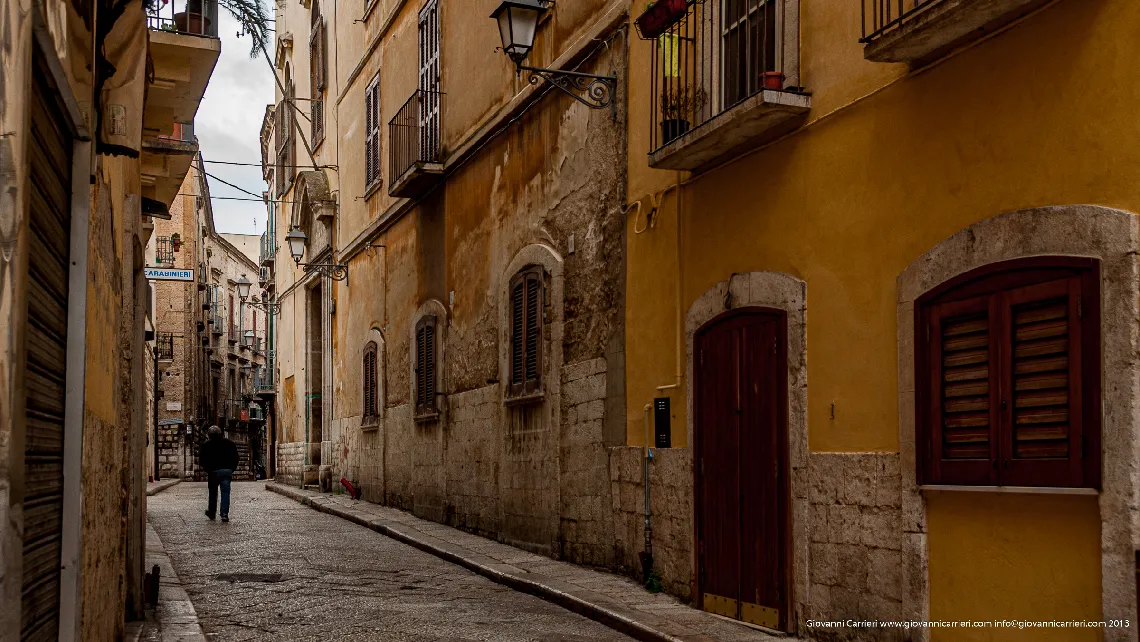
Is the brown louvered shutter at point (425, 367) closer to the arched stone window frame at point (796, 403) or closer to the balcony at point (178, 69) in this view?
the balcony at point (178, 69)

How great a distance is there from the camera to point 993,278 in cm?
646

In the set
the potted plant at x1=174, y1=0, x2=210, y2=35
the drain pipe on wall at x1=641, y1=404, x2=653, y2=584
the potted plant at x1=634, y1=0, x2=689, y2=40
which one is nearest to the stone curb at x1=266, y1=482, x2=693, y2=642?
the drain pipe on wall at x1=641, y1=404, x2=653, y2=584

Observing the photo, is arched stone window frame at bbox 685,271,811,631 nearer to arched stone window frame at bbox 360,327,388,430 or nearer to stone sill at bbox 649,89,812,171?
stone sill at bbox 649,89,812,171

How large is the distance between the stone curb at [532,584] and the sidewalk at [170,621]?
9.20 ft

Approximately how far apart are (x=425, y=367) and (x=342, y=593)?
25.0ft

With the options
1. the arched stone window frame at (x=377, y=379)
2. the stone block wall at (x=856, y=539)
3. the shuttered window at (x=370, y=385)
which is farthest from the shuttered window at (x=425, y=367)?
the stone block wall at (x=856, y=539)

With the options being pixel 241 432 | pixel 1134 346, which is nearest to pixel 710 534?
pixel 1134 346

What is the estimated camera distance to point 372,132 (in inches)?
861

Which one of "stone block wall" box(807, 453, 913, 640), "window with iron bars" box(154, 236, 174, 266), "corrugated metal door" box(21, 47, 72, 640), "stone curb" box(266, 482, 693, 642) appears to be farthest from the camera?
"window with iron bars" box(154, 236, 174, 266)

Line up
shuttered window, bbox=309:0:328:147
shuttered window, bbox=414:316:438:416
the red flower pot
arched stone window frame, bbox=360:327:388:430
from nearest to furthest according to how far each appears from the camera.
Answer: the red flower pot, shuttered window, bbox=414:316:438:416, arched stone window frame, bbox=360:327:388:430, shuttered window, bbox=309:0:328:147

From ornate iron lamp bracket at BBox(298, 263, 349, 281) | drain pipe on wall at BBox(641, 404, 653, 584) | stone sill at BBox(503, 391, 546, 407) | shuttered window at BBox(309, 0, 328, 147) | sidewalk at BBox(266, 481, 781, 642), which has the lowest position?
sidewalk at BBox(266, 481, 781, 642)

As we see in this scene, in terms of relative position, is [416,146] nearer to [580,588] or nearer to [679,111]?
[679,111]

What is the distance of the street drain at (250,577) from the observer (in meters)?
11.2

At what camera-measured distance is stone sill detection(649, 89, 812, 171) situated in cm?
811
